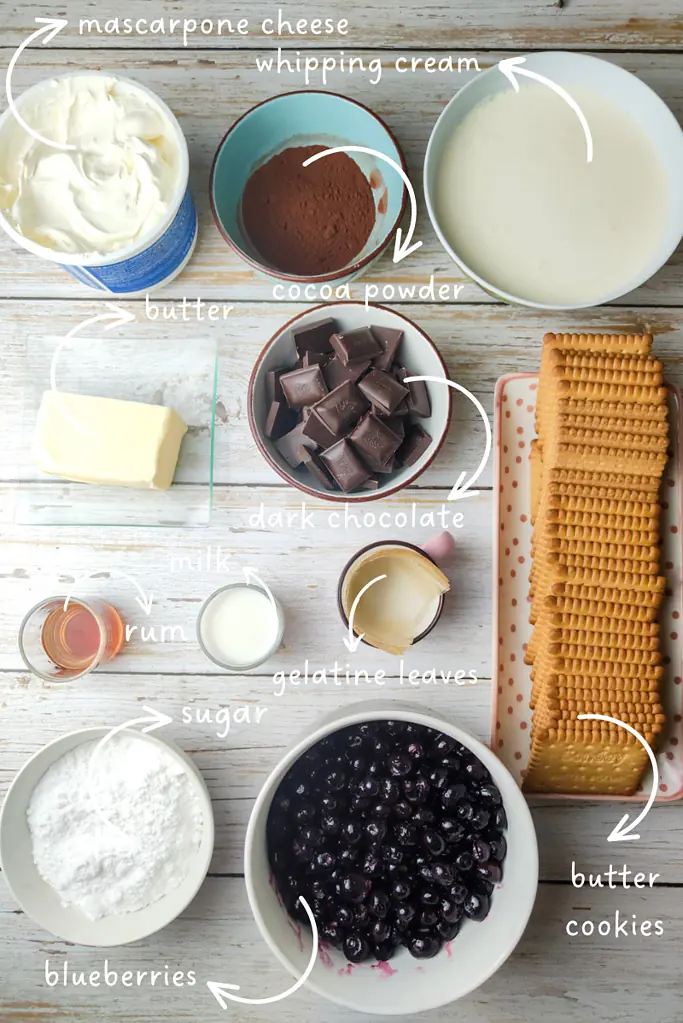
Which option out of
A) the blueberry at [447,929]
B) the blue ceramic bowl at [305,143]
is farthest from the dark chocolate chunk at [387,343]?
the blueberry at [447,929]

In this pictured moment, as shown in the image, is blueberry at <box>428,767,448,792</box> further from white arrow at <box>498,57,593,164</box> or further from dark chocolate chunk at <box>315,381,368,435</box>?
white arrow at <box>498,57,593,164</box>

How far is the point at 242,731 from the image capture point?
4.92ft

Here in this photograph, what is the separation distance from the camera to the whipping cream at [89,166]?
4.54 ft

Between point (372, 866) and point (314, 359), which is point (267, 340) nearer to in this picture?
point (314, 359)

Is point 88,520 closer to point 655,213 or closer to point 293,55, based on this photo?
point 293,55

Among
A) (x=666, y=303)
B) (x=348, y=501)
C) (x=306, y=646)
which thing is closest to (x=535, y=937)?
(x=306, y=646)

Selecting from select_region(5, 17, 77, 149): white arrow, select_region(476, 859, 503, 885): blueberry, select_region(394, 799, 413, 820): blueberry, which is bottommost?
select_region(476, 859, 503, 885): blueberry

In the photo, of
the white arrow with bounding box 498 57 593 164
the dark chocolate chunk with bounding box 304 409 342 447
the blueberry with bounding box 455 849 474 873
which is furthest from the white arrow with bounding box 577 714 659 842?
the white arrow with bounding box 498 57 593 164

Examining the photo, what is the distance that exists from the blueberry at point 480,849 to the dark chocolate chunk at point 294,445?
659mm

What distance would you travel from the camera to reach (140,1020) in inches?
58.2

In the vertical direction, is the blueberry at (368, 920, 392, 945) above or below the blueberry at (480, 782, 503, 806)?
below

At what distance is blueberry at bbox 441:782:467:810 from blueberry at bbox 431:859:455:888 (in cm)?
8

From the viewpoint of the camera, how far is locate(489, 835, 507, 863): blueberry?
1.32m

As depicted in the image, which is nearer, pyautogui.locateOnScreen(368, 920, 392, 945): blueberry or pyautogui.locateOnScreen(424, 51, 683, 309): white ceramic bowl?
pyautogui.locateOnScreen(368, 920, 392, 945): blueberry
